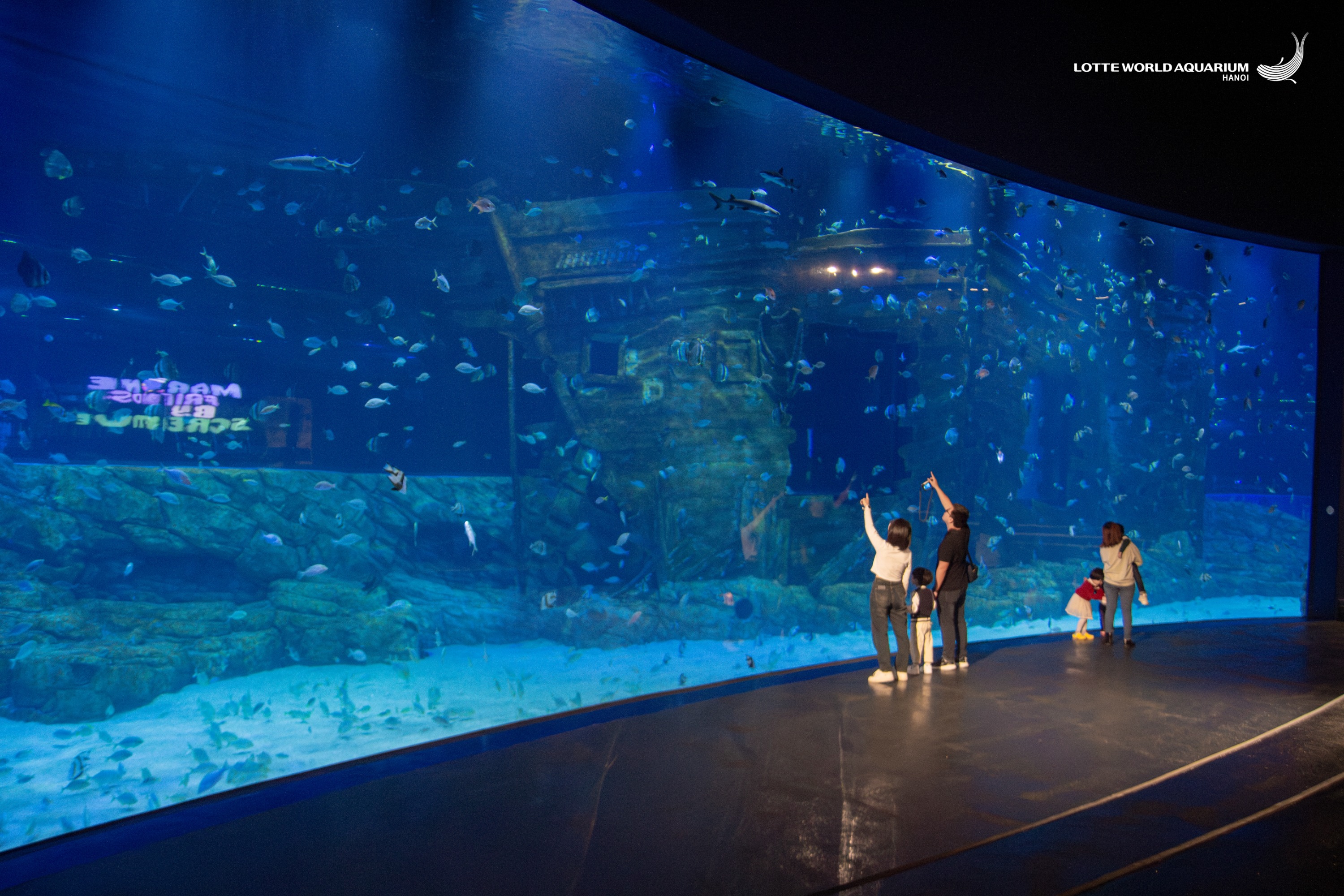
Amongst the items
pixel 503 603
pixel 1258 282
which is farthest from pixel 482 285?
pixel 1258 282

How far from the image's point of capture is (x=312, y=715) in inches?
413

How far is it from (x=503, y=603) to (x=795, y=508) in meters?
6.40

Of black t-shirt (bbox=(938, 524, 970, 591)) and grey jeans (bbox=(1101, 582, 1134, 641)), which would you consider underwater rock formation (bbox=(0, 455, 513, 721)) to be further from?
grey jeans (bbox=(1101, 582, 1134, 641))

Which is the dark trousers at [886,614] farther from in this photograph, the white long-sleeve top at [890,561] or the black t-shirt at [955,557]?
the black t-shirt at [955,557]

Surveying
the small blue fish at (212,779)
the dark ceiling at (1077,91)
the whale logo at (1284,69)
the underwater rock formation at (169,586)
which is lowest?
the small blue fish at (212,779)

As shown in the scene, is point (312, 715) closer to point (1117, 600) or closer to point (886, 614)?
point (886, 614)

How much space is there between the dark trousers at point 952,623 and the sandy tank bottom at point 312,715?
2352 millimetres

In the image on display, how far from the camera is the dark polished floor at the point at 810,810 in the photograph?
3084 millimetres

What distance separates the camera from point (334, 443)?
21766 millimetres

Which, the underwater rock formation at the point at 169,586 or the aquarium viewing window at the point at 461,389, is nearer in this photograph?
the underwater rock formation at the point at 169,586

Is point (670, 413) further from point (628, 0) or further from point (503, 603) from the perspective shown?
point (628, 0)

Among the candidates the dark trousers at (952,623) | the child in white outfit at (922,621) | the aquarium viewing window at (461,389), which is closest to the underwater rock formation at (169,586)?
the aquarium viewing window at (461,389)

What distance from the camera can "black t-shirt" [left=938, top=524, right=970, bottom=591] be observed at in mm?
7328

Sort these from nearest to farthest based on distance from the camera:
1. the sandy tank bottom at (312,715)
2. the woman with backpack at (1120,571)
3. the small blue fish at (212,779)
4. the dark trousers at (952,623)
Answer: the dark trousers at (952,623), the sandy tank bottom at (312,715), the small blue fish at (212,779), the woman with backpack at (1120,571)
